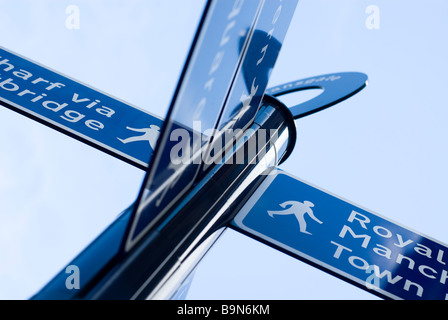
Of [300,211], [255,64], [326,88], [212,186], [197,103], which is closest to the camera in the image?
[197,103]

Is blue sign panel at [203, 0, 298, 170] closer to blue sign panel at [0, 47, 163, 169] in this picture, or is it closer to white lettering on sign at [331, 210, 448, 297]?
blue sign panel at [0, 47, 163, 169]

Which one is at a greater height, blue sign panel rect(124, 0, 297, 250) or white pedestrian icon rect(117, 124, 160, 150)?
blue sign panel rect(124, 0, 297, 250)

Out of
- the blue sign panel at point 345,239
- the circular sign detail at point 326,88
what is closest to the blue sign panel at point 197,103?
the blue sign panel at point 345,239

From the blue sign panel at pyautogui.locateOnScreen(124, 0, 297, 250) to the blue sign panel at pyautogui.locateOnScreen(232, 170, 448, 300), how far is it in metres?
0.50

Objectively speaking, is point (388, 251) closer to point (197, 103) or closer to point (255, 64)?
point (255, 64)

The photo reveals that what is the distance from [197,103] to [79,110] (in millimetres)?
1074

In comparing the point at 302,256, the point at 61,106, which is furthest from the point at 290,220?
the point at 61,106

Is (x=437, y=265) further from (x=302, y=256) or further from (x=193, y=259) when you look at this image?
(x=193, y=259)

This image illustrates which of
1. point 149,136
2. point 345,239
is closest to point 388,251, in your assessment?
point 345,239

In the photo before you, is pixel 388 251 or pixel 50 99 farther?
pixel 50 99

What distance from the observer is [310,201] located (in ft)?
6.92

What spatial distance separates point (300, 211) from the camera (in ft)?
6.65

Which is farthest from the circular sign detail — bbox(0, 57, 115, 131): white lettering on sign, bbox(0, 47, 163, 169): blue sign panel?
bbox(0, 57, 115, 131): white lettering on sign

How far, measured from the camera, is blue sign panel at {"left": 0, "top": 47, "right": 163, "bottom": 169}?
6.64ft
